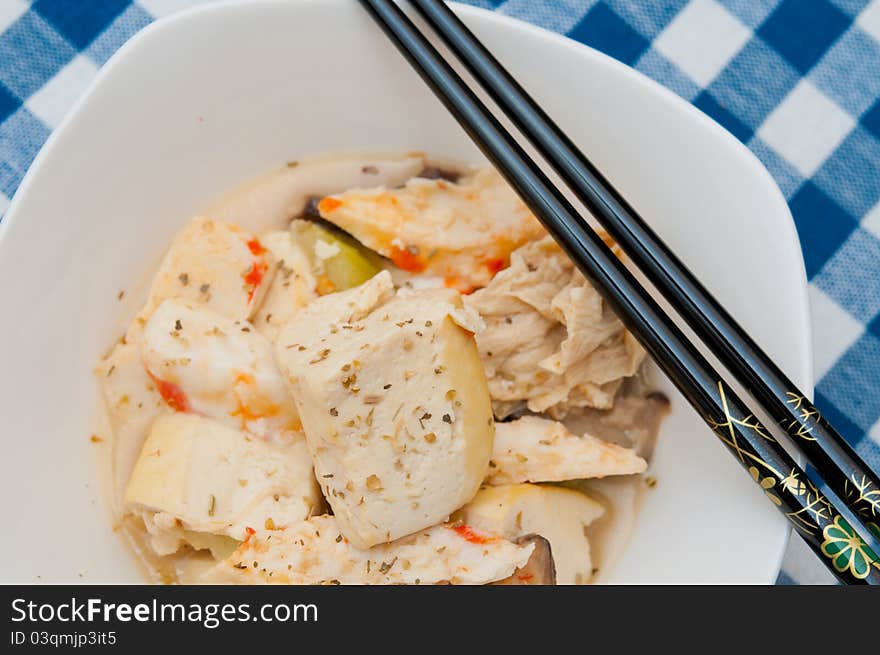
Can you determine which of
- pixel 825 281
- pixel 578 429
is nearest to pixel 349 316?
pixel 578 429

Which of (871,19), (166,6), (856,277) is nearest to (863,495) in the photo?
(856,277)

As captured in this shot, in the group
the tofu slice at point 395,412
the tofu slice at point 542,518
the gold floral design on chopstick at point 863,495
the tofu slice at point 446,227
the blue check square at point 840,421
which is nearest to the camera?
the gold floral design on chopstick at point 863,495

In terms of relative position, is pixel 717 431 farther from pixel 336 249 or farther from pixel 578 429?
pixel 336 249

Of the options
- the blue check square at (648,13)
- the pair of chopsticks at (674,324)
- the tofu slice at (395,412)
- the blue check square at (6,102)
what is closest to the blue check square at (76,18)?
the blue check square at (6,102)

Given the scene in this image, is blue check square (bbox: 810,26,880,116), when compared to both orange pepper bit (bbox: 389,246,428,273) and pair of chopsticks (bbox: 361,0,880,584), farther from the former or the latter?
orange pepper bit (bbox: 389,246,428,273)

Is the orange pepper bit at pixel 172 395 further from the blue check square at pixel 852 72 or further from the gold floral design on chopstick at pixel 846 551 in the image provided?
the blue check square at pixel 852 72
